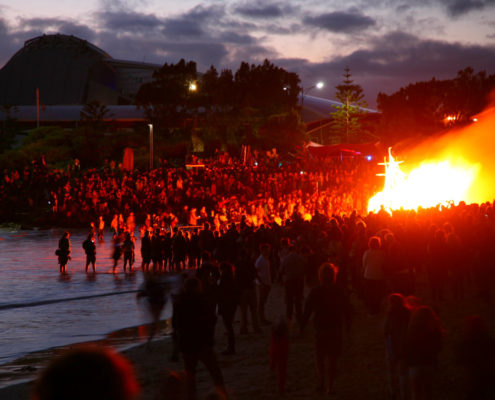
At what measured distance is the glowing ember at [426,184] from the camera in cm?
3494

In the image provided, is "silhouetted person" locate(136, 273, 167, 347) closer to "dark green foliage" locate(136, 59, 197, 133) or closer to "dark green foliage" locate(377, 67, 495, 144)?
"dark green foliage" locate(377, 67, 495, 144)

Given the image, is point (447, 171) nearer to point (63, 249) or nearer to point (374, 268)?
point (63, 249)

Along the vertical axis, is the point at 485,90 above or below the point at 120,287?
above

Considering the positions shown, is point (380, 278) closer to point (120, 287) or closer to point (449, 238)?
point (449, 238)

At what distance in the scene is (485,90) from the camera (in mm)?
57656

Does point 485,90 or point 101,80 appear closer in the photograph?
point 485,90

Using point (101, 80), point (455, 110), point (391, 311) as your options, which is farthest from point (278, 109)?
point (101, 80)

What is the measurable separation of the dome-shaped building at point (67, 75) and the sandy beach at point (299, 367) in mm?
129099

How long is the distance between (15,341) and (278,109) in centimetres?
5602

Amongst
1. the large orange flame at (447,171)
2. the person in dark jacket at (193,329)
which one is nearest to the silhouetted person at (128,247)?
the large orange flame at (447,171)

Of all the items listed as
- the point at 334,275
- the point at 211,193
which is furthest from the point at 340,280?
the point at 211,193

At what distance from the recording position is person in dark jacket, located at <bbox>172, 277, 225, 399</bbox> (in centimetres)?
692

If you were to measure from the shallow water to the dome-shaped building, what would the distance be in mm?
114750

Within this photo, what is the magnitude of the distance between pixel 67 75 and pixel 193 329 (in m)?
139
